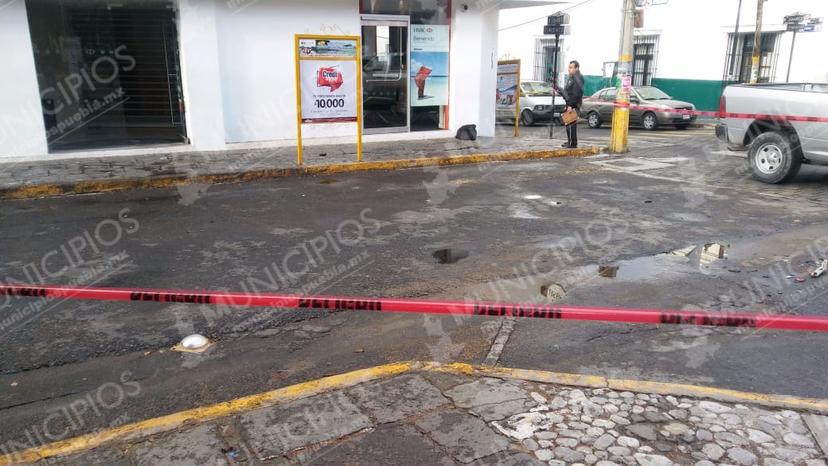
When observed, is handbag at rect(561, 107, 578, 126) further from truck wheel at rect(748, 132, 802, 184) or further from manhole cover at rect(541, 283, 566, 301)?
manhole cover at rect(541, 283, 566, 301)

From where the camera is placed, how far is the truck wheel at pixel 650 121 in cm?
2009

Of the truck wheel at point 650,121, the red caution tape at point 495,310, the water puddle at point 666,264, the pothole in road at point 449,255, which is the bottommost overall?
the water puddle at point 666,264

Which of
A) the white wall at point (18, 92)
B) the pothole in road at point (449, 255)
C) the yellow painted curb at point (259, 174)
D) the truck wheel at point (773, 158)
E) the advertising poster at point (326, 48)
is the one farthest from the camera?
the advertising poster at point (326, 48)

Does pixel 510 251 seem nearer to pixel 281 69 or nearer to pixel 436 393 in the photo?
pixel 436 393

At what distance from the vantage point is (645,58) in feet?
83.0

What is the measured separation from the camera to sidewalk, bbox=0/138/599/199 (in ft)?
31.8

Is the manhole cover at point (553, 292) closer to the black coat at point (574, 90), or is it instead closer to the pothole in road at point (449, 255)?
the pothole in road at point (449, 255)

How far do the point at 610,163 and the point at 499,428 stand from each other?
34.4 feet

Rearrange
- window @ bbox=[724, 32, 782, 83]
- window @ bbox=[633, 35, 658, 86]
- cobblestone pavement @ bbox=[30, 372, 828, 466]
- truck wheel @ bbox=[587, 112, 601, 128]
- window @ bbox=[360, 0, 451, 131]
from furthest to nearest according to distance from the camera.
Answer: window @ bbox=[633, 35, 658, 86]
window @ bbox=[724, 32, 782, 83]
truck wheel @ bbox=[587, 112, 601, 128]
window @ bbox=[360, 0, 451, 131]
cobblestone pavement @ bbox=[30, 372, 828, 466]

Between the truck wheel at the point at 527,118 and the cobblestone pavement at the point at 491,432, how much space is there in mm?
18703

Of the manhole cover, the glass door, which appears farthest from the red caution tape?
the glass door

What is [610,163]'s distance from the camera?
12.8 meters

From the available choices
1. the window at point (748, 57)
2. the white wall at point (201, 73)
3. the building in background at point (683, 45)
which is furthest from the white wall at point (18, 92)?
the window at point (748, 57)

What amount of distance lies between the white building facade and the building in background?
686 centimetres
